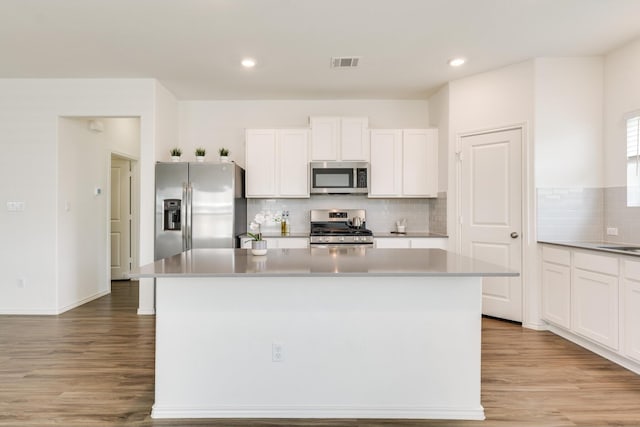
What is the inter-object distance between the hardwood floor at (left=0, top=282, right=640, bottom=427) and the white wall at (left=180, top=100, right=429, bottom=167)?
2560 mm

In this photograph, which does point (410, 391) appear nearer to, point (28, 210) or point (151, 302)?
point (151, 302)

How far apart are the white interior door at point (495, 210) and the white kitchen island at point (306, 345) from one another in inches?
83.0

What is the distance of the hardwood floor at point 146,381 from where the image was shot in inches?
83.1

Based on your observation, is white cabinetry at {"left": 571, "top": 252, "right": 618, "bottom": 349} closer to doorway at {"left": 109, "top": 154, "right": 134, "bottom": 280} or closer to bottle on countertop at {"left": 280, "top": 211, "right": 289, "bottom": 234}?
bottle on countertop at {"left": 280, "top": 211, "right": 289, "bottom": 234}

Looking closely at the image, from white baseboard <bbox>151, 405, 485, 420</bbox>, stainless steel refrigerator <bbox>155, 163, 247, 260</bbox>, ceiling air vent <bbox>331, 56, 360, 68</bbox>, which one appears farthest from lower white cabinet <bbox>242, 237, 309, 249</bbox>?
white baseboard <bbox>151, 405, 485, 420</bbox>

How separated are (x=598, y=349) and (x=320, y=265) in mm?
2652

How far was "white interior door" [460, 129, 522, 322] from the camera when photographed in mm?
3859

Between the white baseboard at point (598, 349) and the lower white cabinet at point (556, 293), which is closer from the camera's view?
the white baseboard at point (598, 349)

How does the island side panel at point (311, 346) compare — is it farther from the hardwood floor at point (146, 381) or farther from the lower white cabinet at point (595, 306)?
the lower white cabinet at point (595, 306)

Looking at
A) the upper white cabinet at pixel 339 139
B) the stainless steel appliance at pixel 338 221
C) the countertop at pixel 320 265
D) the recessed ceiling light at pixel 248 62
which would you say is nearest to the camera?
the countertop at pixel 320 265

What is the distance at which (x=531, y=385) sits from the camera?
8.26 ft

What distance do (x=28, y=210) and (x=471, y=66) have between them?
5.29m

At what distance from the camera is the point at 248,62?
382cm

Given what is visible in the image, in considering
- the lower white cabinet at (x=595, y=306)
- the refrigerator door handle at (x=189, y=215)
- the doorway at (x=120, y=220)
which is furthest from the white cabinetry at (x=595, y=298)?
the doorway at (x=120, y=220)
